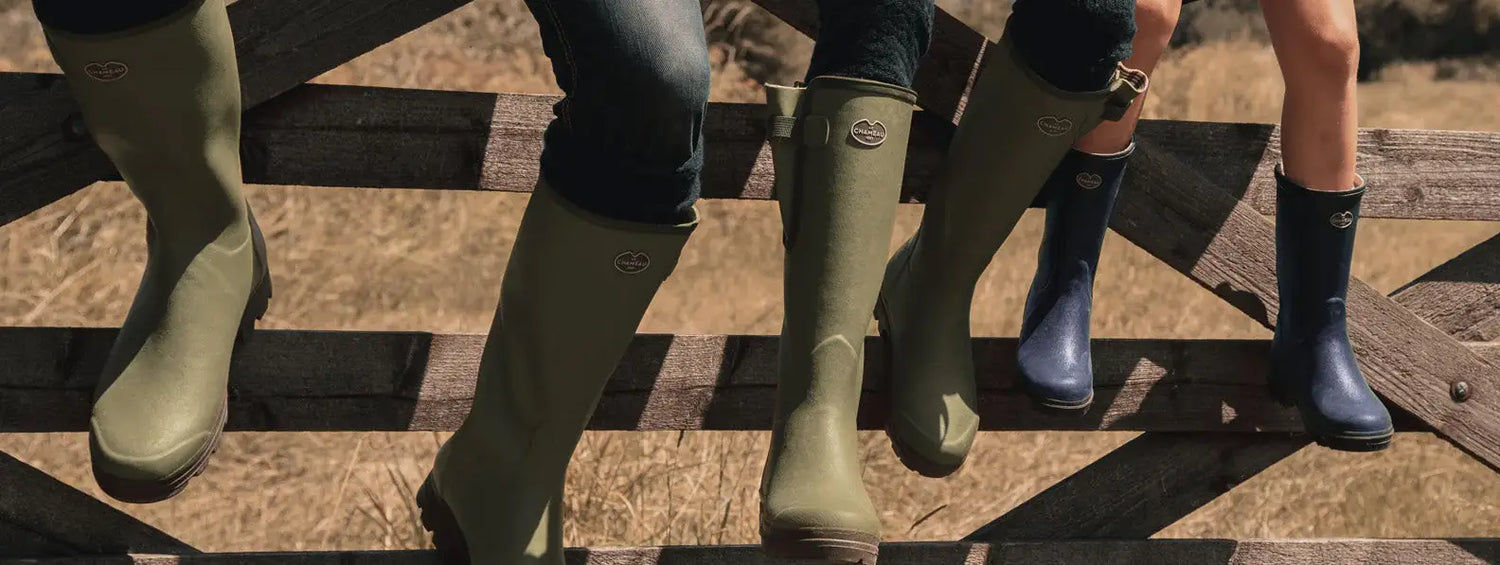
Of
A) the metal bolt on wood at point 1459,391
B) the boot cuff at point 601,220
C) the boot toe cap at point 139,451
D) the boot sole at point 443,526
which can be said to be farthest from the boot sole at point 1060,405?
the boot toe cap at point 139,451

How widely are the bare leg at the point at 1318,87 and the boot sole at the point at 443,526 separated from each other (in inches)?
52.5

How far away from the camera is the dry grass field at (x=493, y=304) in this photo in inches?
138

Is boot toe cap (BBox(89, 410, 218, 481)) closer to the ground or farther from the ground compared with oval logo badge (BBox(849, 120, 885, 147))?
closer to the ground

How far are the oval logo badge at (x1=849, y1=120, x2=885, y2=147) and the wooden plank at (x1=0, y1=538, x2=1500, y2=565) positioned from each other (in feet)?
2.77

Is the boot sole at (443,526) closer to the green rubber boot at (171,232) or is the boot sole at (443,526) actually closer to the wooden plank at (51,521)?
the green rubber boot at (171,232)

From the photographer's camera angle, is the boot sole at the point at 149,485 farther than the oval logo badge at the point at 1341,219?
No

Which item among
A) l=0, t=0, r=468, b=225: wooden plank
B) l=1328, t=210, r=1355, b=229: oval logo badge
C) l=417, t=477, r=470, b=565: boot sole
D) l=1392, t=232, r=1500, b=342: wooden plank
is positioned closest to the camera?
l=417, t=477, r=470, b=565: boot sole

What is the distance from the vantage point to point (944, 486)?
4.03m

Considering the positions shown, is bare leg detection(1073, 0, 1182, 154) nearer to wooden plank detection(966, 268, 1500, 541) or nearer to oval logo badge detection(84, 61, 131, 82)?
wooden plank detection(966, 268, 1500, 541)

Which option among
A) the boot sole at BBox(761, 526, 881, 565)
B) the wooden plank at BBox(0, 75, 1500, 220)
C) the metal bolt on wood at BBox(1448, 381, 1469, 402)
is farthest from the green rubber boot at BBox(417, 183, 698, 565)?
the metal bolt on wood at BBox(1448, 381, 1469, 402)

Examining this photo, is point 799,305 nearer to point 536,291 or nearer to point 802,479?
point 802,479

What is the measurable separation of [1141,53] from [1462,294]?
109 cm

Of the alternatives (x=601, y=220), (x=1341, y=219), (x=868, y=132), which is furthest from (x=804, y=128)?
(x=1341, y=219)

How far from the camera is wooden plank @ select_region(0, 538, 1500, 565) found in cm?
223
